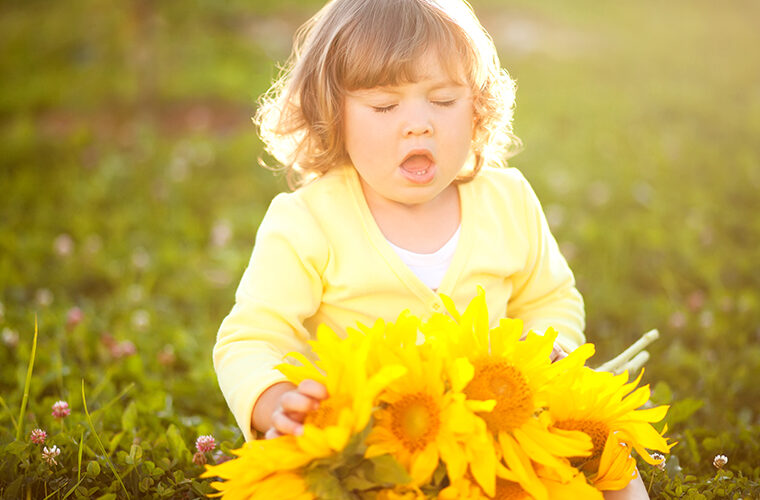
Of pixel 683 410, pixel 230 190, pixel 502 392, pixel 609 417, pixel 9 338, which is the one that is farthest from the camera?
pixel 230 190

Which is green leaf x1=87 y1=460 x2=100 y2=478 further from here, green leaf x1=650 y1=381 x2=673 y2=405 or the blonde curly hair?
green leaf x1=650 y1=381 x2=673 y2=405

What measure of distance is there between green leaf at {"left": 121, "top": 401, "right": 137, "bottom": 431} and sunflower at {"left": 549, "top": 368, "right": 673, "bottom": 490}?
1.35 m

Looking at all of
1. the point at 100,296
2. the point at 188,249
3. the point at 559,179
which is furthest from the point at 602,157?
the point at 100,296

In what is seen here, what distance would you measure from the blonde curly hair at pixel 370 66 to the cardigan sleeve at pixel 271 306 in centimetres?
24

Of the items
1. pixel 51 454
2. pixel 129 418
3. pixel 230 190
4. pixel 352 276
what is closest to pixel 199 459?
pixel 51 454

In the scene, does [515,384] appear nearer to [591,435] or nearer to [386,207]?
[591,435]

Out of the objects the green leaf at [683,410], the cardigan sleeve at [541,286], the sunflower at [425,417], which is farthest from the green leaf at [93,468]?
the green leaf at [683,410]

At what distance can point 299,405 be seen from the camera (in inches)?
62.0

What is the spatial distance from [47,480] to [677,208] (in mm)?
3601

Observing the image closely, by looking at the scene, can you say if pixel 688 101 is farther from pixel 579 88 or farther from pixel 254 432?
pixel 254 432

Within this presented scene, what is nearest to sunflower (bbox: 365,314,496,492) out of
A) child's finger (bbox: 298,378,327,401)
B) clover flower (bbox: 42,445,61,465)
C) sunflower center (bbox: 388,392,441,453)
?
sunflower center (bbox: 388,392,441,453)

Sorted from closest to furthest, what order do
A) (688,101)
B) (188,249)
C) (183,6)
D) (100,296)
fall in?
(100,296)
(188,249)
(688,101)
(183,6)

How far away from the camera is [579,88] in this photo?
673 cm

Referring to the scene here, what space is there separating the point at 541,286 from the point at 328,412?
1025mm
